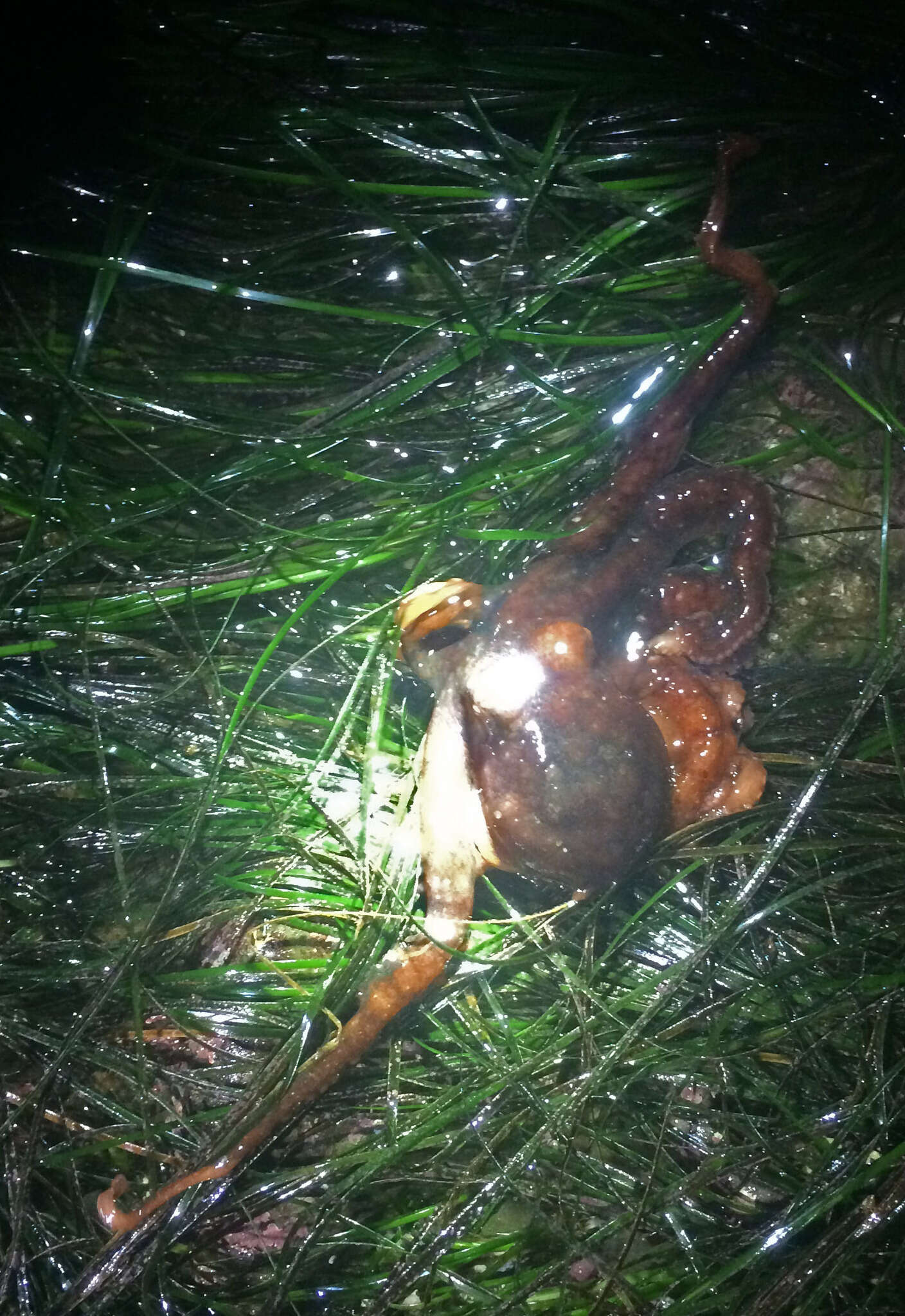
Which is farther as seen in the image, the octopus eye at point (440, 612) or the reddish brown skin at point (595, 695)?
the octopus eye at point (440, 612)

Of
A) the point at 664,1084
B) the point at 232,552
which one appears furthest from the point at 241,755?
the point at 664,1084

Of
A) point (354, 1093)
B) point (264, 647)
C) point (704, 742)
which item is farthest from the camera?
point (264, 647)

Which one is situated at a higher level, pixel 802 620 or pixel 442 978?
pixel 802 620

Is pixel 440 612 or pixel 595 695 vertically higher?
pixel 440 612

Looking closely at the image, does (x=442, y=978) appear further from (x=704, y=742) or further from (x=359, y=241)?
(x=359, y=241)

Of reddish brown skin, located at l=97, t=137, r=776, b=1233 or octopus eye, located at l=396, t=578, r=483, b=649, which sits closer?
reddish brown skin, located at l=97, t=137, r=776, b=1233
